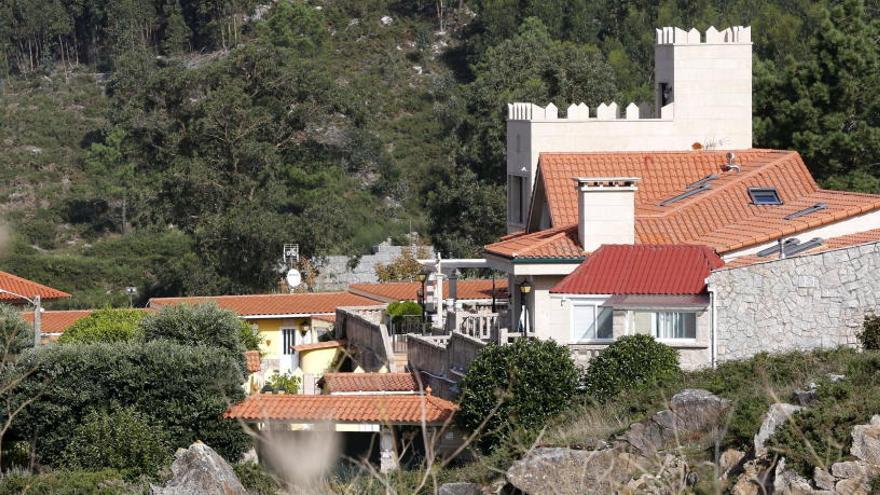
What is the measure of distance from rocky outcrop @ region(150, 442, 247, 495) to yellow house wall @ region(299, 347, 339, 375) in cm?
1202

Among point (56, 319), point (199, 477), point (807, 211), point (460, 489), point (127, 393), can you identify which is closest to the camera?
point (460, 489)

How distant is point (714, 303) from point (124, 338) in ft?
51.2

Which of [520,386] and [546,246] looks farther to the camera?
[546,246]

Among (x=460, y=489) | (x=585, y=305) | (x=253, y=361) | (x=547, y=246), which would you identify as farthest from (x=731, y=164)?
(x=460, y=489)

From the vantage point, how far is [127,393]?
3083cm

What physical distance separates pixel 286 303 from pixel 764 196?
51.6 feet

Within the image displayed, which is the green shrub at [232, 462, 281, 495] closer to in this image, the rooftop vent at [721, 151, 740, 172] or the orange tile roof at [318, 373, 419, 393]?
the orange tile roof at [318, 373, 419, 393]

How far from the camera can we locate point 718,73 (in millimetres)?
40156

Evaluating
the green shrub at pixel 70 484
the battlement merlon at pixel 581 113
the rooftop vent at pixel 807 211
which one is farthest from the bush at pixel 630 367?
the battlement merlon at pixel 581 113

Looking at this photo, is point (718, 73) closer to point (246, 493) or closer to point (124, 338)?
point (124, 338)

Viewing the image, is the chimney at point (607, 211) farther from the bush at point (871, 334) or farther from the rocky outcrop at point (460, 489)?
the rocky outcrop at point (460, 489)

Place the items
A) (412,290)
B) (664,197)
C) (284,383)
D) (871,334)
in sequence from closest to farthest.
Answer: (871,334)
(664,197)
(284,383)
(412,290)

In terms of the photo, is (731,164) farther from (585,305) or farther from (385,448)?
(385,448)

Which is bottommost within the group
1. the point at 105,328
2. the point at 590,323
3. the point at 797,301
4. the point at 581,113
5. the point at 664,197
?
the point at 105,328
